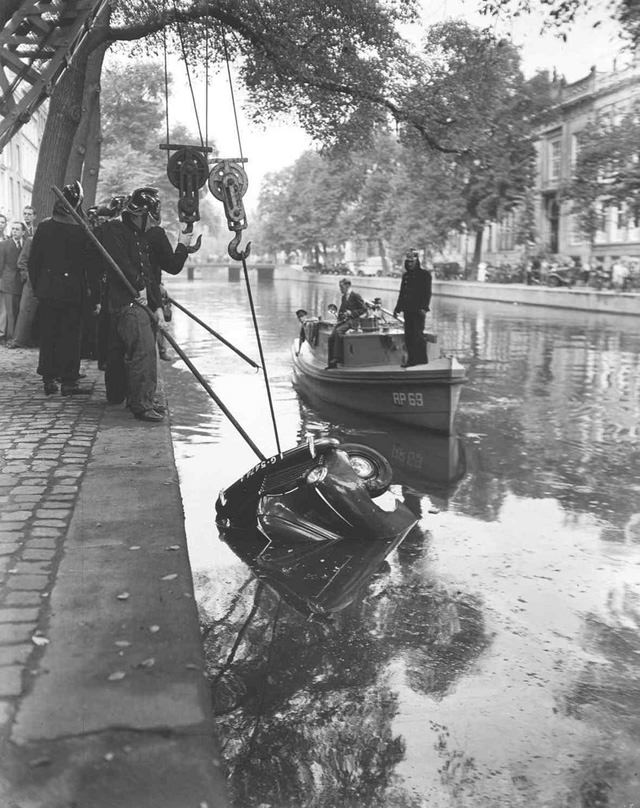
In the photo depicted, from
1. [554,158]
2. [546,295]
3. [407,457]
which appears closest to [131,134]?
[554,158]

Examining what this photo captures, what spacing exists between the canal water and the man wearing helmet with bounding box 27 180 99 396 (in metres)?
1.79

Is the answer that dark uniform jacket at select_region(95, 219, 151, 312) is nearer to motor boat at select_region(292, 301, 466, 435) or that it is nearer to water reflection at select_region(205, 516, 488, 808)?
water reflection at select_region(205, 516, 488, 808)

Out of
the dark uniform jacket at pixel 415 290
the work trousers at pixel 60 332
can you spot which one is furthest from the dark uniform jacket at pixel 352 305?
the work trousers at pixel 60 332

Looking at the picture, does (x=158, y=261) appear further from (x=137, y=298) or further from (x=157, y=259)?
(x=137, y=298)

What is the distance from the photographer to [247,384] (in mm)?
15641

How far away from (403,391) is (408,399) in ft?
0.40

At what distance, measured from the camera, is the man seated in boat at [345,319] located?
13617mm

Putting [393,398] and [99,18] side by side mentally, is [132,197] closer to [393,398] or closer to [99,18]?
[393,398]

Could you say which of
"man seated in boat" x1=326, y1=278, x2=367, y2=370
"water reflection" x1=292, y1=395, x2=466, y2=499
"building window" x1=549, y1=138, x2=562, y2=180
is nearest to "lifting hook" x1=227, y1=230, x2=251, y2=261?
"water reflection" x1=292, y1=395, x2=466, y2=499

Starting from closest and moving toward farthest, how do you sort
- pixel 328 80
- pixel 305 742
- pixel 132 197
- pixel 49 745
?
pixel 49 745 < pixel 305 742 < pixel 132 197 < pixel 328 80

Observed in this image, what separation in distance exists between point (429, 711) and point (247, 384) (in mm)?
11748

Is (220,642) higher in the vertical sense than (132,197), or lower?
lower

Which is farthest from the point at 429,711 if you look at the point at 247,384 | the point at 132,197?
the point at 247,384

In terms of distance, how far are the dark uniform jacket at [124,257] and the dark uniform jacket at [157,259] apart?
0.16 m
